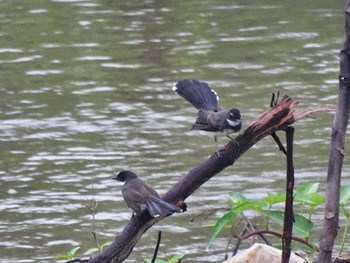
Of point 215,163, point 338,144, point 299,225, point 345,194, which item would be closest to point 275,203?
point 299,225

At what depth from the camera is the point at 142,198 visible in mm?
3816

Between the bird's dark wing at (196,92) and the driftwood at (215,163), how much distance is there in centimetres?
126

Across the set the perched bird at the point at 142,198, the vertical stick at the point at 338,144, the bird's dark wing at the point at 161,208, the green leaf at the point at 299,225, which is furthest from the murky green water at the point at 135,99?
the vertical stick at the point at 338,144

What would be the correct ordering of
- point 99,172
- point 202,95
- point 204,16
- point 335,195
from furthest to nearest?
point 204,16
point 99,172
point 202,95
point 335,195

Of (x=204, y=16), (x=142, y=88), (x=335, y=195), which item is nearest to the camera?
(x=335, y=195)

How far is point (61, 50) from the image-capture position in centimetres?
1205

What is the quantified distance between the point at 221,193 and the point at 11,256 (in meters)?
1.69

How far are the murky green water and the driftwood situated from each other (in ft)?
9.21

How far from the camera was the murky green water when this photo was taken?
6.93 meters

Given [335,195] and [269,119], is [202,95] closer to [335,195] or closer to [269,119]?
[269,119]

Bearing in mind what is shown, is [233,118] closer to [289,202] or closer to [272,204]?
[272,204]

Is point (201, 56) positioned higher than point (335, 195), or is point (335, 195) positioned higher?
point (335, 195)

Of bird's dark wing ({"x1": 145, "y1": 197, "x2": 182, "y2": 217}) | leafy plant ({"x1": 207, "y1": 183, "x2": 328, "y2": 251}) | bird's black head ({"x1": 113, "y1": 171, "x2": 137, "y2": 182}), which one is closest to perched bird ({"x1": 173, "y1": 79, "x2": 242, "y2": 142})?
bird's black head ({"x1": 113, "y1": 171, "x2": 137, "y2": 182})

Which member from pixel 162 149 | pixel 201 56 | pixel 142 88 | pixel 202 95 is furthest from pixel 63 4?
pixel 202 95
